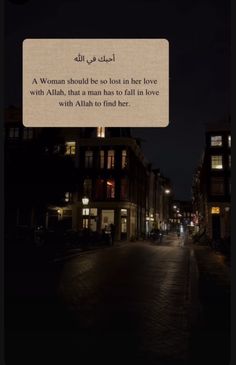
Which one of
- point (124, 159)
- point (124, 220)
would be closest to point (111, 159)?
point (124, 159)

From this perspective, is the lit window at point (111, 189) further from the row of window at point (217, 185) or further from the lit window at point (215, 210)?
the lit window at point (215, 210)

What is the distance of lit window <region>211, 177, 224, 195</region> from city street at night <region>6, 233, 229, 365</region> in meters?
40.1

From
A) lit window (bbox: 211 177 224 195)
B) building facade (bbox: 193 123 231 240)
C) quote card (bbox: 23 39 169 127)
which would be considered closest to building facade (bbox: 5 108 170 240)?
building facade (bbox: 193 123 231 240)

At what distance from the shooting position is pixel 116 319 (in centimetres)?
870

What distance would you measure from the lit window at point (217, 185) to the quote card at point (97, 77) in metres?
50.3

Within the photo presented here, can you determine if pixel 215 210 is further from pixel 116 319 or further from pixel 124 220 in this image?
pixel 116 319

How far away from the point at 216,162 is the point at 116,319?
49.0 meters

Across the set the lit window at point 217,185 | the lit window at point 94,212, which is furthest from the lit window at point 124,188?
the lit window at point 217,185

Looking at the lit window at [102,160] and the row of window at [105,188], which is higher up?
the lit window at [102,160]

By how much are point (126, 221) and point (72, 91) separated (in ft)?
168

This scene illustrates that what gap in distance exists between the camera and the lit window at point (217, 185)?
5559 cm

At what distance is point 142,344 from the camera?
6801 mm

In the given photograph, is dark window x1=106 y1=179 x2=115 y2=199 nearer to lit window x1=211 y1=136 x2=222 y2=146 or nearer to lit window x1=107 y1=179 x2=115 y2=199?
lit window x1=107 y1=179 x2=115 y2=199

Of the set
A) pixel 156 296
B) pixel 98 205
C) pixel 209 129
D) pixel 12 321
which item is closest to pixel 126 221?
pixel 98 205
